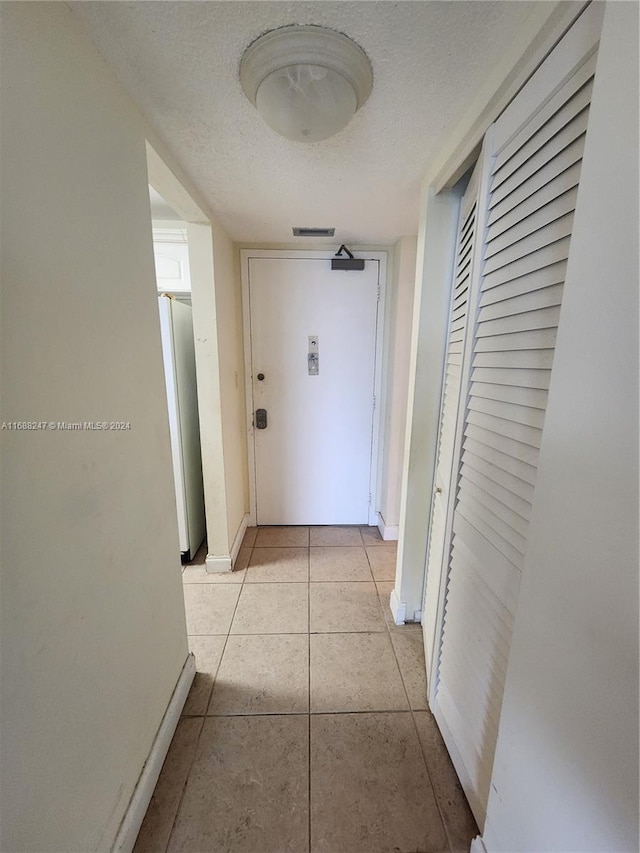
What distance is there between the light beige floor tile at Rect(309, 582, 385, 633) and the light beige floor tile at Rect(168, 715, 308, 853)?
0.48 meters

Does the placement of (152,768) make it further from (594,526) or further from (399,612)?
(594,526)

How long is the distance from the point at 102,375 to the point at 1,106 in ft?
1.64

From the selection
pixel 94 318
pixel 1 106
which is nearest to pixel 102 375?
pixel 94 318

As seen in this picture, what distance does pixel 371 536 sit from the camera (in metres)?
2.50

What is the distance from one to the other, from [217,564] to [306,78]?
2.31 metres

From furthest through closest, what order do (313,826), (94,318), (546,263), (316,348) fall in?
1. (316,348)
2. (313,826)
3. (94,318)
4. (546,263)

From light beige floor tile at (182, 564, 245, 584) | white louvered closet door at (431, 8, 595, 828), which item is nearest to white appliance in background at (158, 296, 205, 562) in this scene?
light beige floor tile at (182, 564, 245, 584)

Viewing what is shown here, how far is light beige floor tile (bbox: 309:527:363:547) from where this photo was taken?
2422mm

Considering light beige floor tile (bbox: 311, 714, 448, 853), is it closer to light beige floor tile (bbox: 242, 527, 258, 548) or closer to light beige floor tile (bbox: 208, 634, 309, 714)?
light beige floor tile (bbox: 208, 634, 309, 714)

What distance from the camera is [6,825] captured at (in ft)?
1.75

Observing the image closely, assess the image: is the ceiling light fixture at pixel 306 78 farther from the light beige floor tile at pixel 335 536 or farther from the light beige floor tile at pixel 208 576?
the light beige floor tile at pixel 335 536

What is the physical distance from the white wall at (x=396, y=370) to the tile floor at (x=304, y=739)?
75 centimetres

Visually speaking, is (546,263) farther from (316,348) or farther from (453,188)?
(316,348)

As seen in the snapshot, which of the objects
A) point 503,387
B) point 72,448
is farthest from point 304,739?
point 503,387
